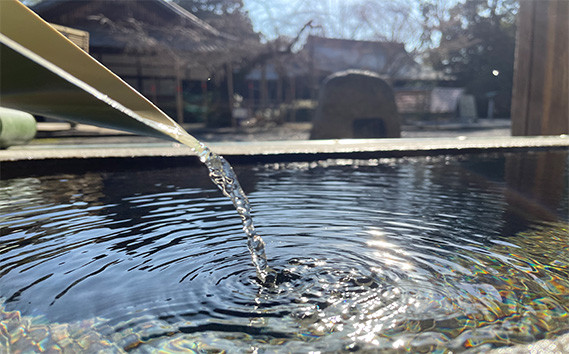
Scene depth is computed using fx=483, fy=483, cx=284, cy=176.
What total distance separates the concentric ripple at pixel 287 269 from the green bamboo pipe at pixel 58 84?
611mm

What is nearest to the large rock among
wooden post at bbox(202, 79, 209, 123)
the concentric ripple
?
the concentric ripple

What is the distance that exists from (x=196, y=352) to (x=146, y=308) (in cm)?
35

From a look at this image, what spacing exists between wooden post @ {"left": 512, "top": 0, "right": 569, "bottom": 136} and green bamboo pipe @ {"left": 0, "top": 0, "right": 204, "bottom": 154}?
7234 millimetres

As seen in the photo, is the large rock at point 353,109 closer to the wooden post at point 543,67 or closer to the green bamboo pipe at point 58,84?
the wooden post at point 543,67

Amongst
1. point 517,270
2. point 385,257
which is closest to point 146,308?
point 385,257

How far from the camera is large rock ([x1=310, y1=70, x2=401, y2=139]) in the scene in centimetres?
984

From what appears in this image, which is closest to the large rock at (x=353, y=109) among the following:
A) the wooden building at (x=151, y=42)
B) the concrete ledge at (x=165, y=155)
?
the concrete ledge at (x=165, y=155)

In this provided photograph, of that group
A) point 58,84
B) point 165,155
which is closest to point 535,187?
point 165,155

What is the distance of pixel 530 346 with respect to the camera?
3.51 ft

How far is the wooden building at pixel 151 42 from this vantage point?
52.9 ft

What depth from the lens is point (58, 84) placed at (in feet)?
2.76

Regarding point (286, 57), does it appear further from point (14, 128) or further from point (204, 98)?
point (14, 128)

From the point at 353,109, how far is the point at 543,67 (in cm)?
364

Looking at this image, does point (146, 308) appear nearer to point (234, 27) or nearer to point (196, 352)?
point (196, 352)
